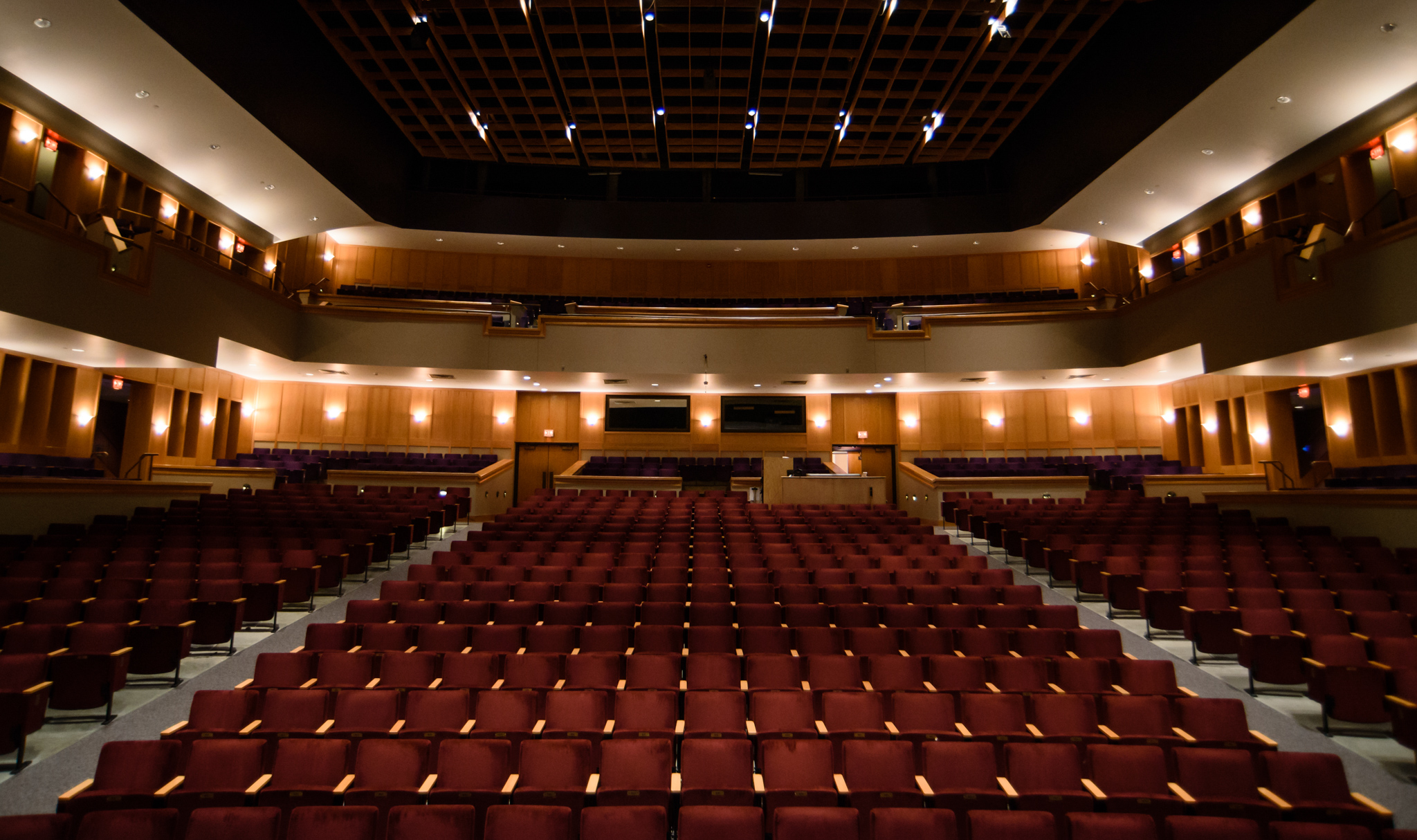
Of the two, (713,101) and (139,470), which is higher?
(713,101)

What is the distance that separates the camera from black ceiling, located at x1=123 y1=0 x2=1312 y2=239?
9.23m

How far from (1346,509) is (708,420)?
11059 mm

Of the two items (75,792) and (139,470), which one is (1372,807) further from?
(139,470)

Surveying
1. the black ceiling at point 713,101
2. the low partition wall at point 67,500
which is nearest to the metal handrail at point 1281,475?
the black ceiling at point 713,101

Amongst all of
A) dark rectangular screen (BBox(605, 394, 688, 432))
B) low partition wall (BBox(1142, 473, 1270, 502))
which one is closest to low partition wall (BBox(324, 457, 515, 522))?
dark rectangular screen (BBox(605, 394, 688, 432))

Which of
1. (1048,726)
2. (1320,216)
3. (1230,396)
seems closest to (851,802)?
(1048,726)

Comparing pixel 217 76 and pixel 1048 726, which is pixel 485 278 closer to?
pixel 217 76

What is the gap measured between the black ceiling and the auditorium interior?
10 cm

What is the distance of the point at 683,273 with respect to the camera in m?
16.5

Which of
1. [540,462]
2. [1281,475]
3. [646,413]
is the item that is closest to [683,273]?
[646,413]

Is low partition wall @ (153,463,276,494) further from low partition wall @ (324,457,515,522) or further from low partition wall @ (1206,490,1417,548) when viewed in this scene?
low partition wall @ (1206,490,1417,548)

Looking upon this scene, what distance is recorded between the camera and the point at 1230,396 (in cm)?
1229

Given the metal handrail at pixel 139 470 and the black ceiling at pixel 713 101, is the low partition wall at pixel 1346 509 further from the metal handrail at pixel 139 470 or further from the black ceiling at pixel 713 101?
the metal handrail at pixel 139 470

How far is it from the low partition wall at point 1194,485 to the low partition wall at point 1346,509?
175cm
